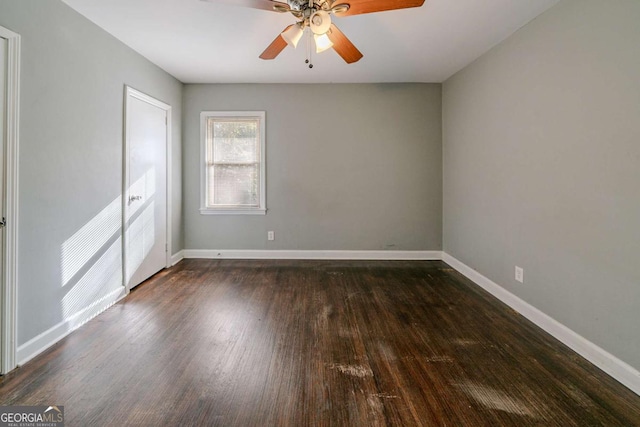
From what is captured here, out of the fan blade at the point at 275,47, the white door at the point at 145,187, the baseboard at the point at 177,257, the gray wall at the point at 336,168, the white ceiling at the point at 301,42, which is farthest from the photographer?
the gray wall at the point at 336,168

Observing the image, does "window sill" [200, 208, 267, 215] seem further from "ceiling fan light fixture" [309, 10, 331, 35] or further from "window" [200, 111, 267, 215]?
"ceiling fan light fixture" [309, 10, 331, 35]

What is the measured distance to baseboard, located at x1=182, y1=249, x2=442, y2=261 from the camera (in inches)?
179

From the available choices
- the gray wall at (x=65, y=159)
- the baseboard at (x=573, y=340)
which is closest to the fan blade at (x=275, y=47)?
the gray wall at (x=65, y=159)

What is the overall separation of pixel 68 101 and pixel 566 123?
3828mm

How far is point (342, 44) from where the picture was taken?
2320 mm

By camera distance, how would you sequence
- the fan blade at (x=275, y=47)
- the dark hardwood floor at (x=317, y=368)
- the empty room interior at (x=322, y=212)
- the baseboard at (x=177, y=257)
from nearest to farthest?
the dark hardwood floor at (x=317, y=368) < the empty room interior at (x=322, y=212) < the fan blade at (x=275, y=47) < the baseboard at (x=177, y=257)

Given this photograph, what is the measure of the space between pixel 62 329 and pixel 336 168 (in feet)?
11.4

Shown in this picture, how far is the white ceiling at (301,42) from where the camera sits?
2461 mm

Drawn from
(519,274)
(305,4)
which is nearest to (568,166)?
(519,274)

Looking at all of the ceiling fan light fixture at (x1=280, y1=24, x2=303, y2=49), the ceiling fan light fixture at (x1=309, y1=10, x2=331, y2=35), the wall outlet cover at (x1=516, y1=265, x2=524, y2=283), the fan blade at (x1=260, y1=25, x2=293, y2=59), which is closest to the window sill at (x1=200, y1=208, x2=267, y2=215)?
the fan blade at (x1=260, y1=25, x2=293, y2=59)

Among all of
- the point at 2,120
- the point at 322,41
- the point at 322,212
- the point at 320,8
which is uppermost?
the point at 320,8

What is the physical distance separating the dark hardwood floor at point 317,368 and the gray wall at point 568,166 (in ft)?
1.28

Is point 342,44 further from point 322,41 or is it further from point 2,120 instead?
point 2,120

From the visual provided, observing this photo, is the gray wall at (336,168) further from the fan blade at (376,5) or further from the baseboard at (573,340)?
the fan blade at (376,5)
